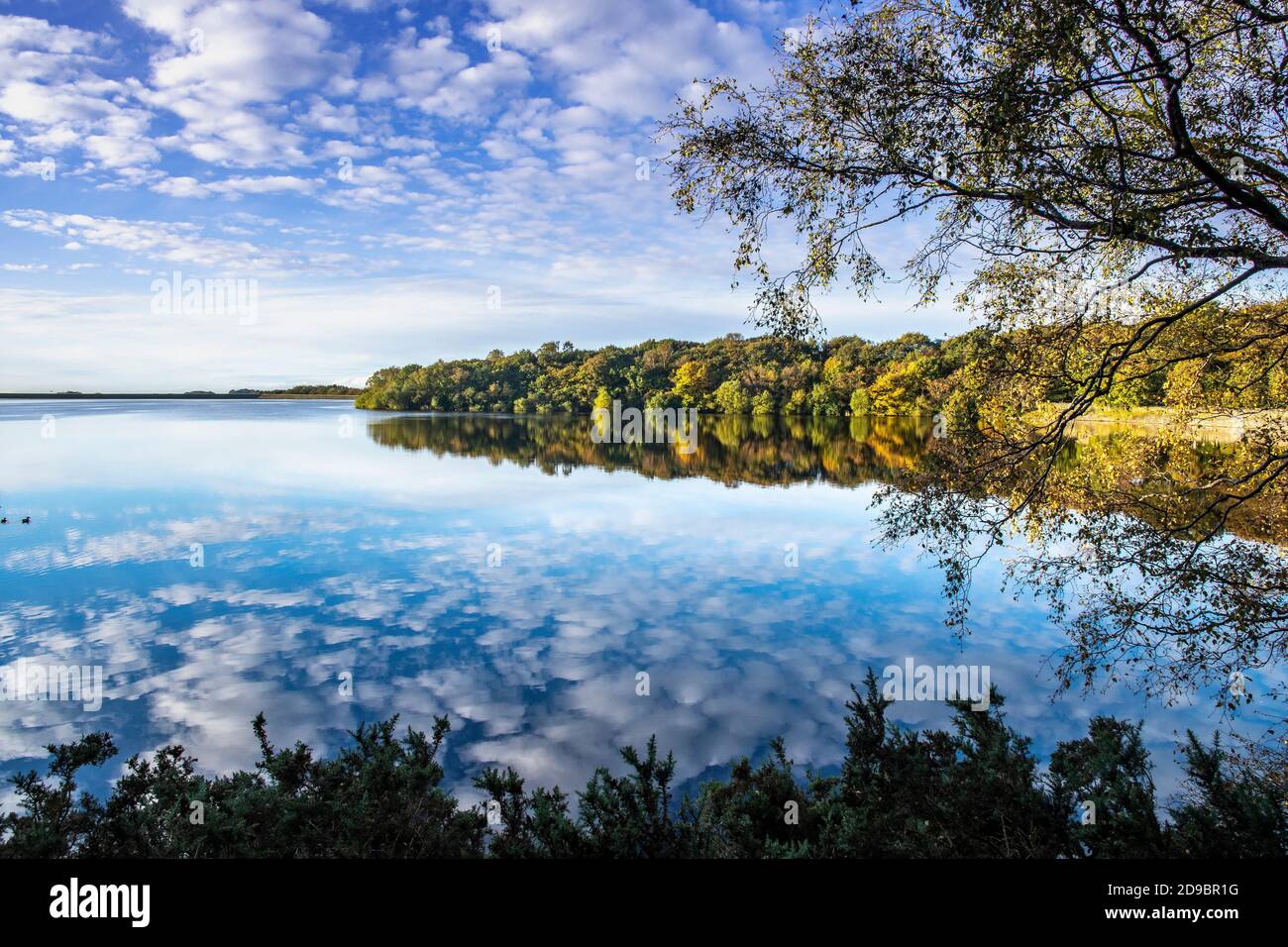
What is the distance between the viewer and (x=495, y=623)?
1220 cm

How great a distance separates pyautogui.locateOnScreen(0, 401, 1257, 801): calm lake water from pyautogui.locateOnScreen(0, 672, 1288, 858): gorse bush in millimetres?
2125

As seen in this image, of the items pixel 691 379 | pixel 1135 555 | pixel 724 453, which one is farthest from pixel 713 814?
pixel 691 379

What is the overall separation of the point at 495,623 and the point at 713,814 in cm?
768

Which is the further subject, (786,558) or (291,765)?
(786,558)

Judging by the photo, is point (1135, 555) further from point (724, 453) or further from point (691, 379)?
point (691, 379)

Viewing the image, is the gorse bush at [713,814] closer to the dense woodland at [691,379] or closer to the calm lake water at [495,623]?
the calm lake water at [495,623]

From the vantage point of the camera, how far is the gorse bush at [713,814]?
424 cm

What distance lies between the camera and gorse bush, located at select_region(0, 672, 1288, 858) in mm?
4242

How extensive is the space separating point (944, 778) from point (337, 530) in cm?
1942

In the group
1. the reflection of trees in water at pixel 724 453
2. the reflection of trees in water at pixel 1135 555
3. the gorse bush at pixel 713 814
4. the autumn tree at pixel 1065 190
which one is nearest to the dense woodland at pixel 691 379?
the reflection of trees in water at pixel 724 453

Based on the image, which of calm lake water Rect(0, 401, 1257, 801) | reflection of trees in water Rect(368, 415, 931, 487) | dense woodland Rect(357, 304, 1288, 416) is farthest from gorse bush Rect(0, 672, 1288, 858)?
dense woodland Rect(357, 304, 1288, 416)
